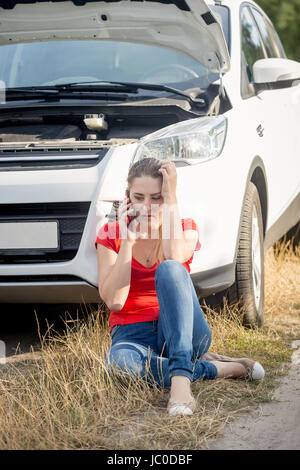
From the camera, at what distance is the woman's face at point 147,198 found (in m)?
2.75

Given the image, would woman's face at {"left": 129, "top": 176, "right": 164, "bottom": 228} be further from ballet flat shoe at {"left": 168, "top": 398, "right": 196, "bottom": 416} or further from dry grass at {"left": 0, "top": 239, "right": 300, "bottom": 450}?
ballet flat shoe at {"left": 168, "top": 398, "right": 196, "bottom": 416}

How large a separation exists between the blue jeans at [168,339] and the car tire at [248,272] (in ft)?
2.09

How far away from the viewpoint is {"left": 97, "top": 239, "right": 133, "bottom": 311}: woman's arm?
108 inches

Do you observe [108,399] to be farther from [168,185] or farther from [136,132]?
[136,132]

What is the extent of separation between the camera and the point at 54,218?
3.04 metres

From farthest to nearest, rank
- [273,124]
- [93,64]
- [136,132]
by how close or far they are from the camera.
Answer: [93,64]
[273,124]
[136,132]

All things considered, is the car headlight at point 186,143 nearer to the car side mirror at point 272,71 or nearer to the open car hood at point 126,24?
the open car hood at point 126,24

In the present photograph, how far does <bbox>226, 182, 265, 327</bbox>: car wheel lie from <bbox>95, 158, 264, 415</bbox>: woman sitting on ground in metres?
0.54

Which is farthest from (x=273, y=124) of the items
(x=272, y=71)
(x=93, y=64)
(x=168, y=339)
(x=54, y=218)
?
(x=168, y=339)

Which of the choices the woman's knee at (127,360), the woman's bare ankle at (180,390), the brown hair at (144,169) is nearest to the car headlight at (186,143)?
the brown hair at (144,169)

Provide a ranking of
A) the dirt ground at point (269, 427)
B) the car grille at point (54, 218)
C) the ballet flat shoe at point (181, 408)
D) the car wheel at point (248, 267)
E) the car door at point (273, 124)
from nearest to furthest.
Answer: the dirt ground at point (269, 427), the ballet flat shoe at point (181, 408), the car grille at point (54, 218), the car wheel at point (248, 267), the car door at point (273, 124)

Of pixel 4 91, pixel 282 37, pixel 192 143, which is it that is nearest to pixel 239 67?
pixel 192 143

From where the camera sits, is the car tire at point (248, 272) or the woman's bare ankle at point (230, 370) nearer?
the woman's bare ankle at point (230, 370)

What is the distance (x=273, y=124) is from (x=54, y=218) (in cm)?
171
